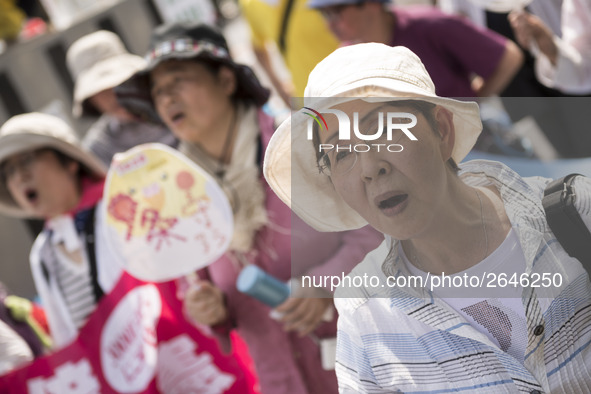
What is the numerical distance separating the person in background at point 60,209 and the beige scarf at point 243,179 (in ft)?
1.55

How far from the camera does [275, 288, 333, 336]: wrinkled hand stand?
1.53 metres

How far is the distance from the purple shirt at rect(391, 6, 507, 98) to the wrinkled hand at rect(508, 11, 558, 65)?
17 cm

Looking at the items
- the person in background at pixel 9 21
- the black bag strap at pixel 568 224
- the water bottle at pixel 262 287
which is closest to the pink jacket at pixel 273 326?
the water bottle at pixel 262 287

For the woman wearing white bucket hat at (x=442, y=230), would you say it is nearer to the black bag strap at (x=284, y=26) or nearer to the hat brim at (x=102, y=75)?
the black bag strap at (x=284, y=26)

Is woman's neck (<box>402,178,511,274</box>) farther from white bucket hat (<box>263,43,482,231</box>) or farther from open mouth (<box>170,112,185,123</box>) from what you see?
open mouth (<box>170,112,185,123</box>)

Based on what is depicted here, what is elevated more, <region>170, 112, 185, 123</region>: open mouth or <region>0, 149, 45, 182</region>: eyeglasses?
<region>170, 112, 185, 123</region>: open mouth

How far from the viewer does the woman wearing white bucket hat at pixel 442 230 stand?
97 cm

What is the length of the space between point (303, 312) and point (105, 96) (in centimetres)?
214

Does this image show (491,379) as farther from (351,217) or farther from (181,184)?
(181,184)

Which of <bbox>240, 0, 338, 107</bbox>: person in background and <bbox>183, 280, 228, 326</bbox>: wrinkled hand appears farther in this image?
<bbox>240, 0, 338, 107</bbox>: person in background

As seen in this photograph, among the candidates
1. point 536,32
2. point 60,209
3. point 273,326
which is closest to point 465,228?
point 273,326

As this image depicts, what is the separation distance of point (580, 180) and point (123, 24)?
535 centimetres

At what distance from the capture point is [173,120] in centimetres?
186

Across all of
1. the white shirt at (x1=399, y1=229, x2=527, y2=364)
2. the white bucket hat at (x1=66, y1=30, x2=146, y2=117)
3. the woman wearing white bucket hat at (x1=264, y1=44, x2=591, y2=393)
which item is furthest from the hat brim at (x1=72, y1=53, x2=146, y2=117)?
the white shirt at (x1=399, y1=229, x2=527, y2=364)
